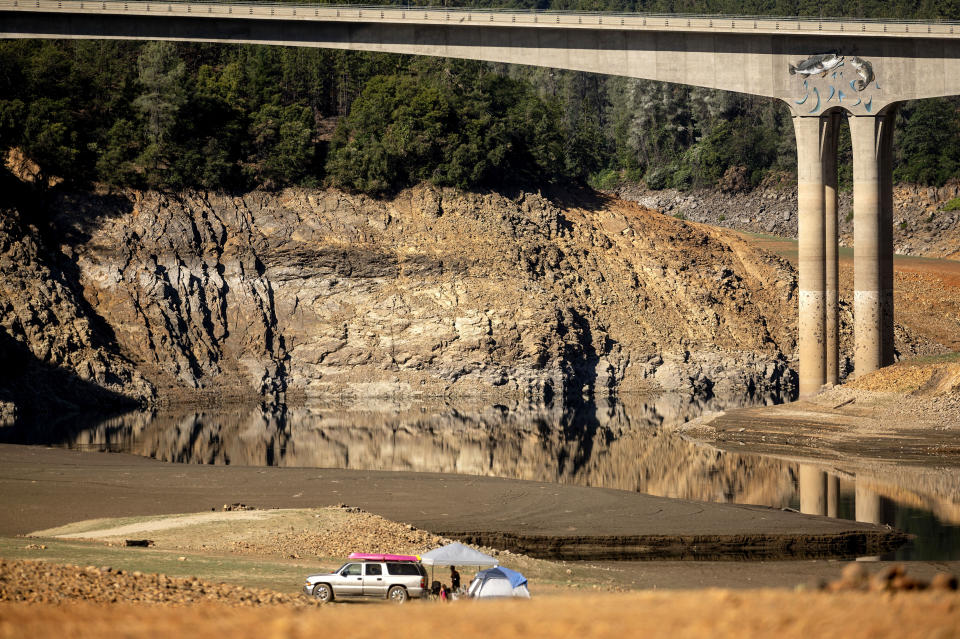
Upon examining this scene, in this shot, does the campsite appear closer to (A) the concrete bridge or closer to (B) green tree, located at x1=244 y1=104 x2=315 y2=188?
(A) the concrete bridge

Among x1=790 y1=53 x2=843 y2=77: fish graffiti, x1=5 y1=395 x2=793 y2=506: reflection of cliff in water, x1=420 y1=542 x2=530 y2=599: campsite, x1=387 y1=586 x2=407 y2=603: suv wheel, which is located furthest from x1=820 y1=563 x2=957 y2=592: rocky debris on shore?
x1=790 y1=53 x2=843 y2=77: fish graffiti

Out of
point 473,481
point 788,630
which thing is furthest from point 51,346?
point 788,630

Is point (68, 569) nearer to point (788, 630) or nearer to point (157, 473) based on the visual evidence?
point (788, 630)

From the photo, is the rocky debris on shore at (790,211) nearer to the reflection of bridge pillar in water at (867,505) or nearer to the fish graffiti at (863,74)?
the fish graffiti at (863,74)

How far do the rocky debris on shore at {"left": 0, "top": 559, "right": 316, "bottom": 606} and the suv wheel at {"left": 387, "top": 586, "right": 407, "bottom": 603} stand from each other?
7.83 ft

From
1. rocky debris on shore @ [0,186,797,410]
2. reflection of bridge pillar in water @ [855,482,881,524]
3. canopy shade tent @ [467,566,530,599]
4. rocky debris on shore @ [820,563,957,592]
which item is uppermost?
rocky debris on shore @ [0,186,797,410]

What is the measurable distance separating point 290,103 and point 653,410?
47615mm

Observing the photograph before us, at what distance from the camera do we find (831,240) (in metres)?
70.9

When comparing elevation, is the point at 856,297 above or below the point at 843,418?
above

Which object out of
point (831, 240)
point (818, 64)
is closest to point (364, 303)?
point (831, 240)

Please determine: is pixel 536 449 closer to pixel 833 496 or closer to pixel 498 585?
pixel 833 496

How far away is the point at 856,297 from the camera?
7006cm

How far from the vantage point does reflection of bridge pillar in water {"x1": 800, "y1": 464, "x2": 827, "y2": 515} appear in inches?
1672

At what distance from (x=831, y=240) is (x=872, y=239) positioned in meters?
2.44
